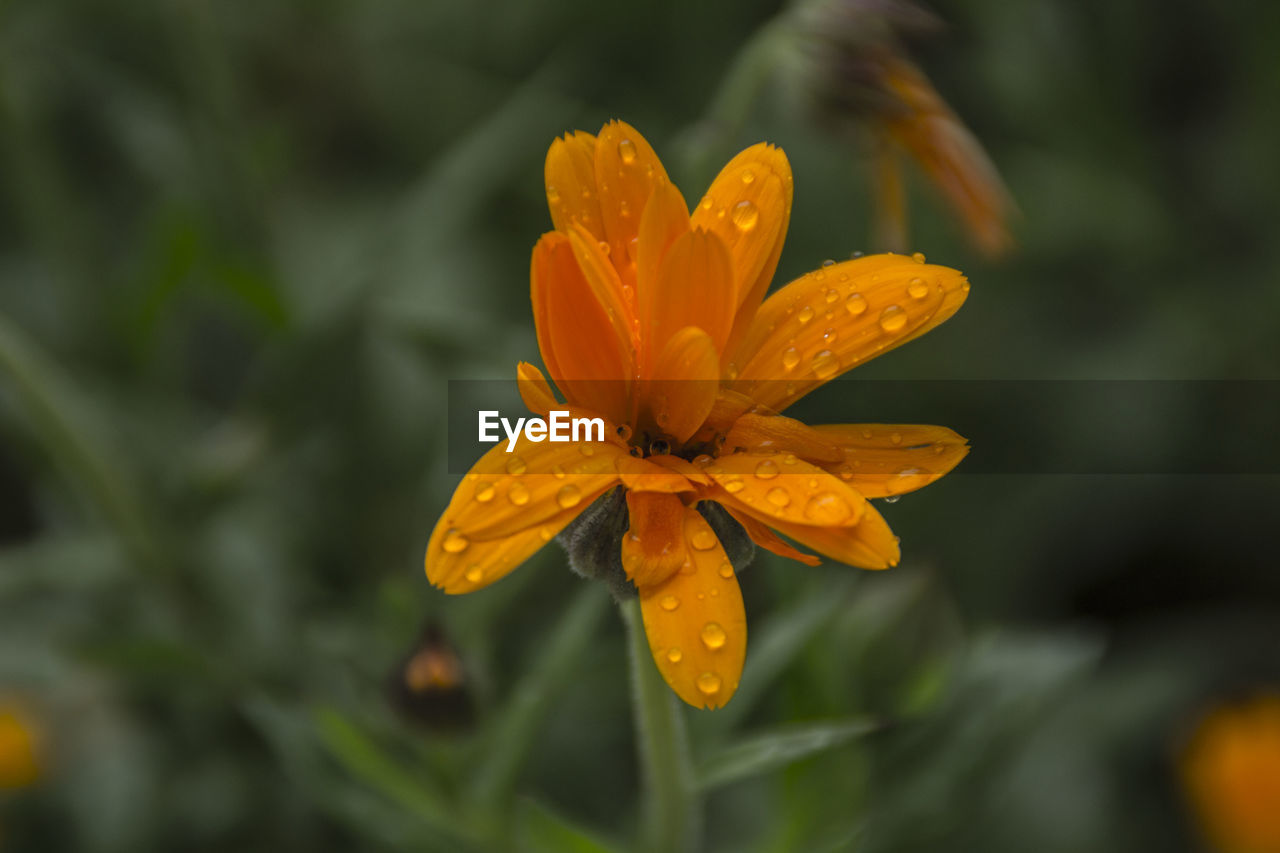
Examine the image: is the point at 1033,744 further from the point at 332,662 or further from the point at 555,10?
the point at 555,10

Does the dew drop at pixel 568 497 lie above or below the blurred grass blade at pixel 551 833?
above

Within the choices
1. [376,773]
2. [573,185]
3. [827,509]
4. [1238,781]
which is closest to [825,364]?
[827,509]

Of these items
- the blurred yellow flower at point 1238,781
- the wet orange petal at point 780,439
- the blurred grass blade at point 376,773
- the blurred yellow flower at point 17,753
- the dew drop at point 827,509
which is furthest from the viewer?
the blurred yellow flower at point 1238,781

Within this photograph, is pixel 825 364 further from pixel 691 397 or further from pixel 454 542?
pixel 454 542

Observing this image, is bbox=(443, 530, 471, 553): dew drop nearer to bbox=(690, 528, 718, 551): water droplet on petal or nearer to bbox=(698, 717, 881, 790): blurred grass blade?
bbox=(690, 528, 718, 551): water droplet on petal

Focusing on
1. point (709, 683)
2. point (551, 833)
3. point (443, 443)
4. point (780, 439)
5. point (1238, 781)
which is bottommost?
point (1238, 781)

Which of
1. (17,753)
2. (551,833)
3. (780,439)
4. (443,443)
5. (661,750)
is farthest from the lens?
(443,443)

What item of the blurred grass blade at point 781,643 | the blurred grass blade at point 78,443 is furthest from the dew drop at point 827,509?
the blurred grass blade at point 78,443

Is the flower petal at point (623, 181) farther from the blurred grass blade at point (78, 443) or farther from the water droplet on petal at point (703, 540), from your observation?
the blurred grass blade at point (78, 443)
